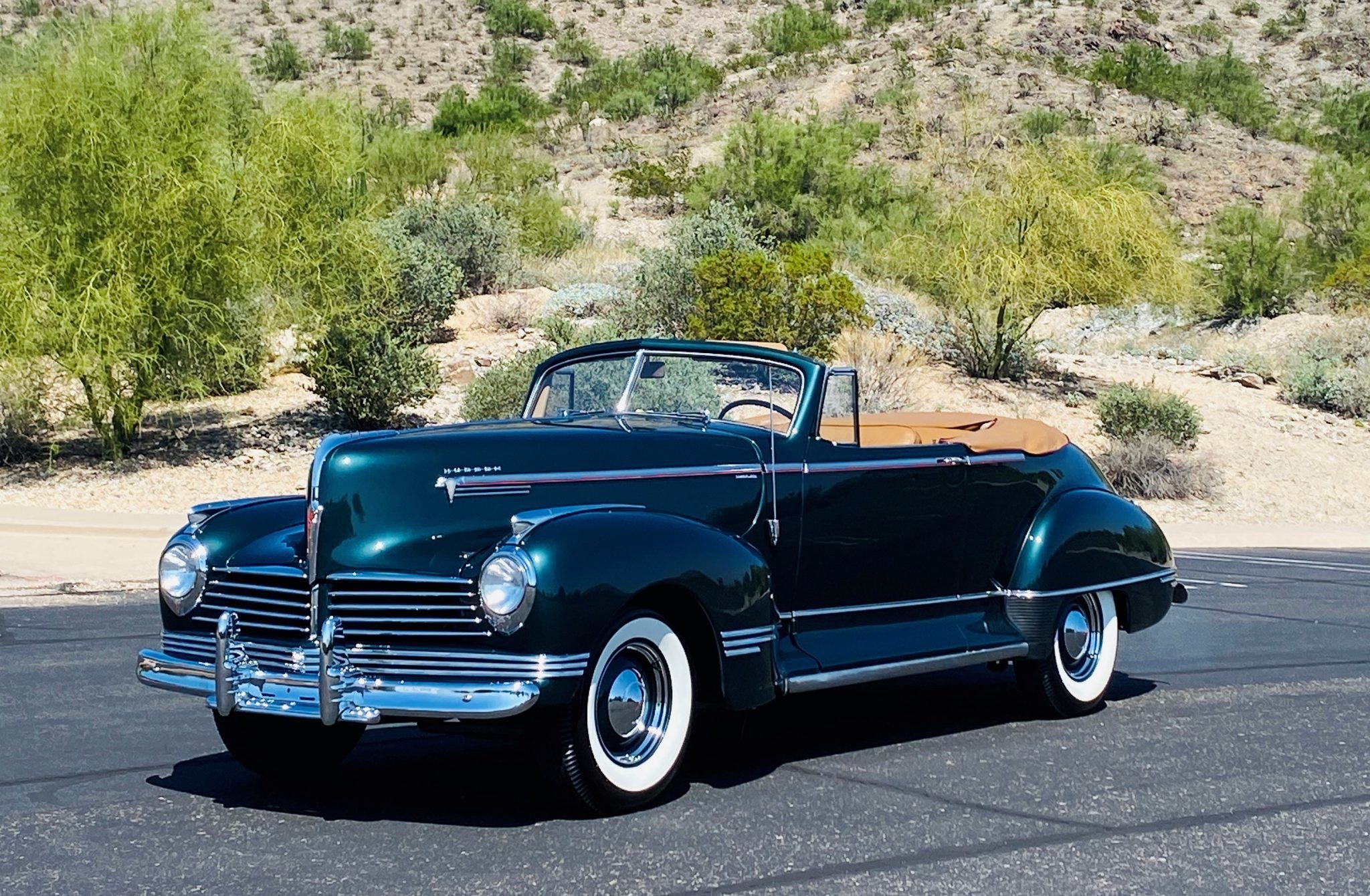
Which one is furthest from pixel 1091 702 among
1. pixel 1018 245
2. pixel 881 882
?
pixel 1018 245

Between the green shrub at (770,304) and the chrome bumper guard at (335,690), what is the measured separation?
19510 mm

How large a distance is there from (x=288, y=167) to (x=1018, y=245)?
40.7 feet

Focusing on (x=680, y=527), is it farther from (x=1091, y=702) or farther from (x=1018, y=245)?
(x=1018, y=245)

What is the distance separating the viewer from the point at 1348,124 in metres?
61.2

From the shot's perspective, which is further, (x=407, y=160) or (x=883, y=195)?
(x=883, y=195)

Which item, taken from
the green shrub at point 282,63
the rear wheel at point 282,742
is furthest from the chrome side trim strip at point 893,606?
the green shrub at point 282,63

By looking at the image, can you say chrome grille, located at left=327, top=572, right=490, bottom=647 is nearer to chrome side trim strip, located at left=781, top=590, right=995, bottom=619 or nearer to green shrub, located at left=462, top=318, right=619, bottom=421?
chrome side trim strip, located at left=781, top=590, right=995, bottom=619

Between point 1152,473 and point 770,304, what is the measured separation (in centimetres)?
651

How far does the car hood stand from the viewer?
620cm

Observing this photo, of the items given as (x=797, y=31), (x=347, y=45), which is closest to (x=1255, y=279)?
(x=797, y=31)

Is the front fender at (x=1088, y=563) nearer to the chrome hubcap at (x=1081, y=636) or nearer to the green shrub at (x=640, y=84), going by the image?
the chrome hubcap at (x=1081, y=636)

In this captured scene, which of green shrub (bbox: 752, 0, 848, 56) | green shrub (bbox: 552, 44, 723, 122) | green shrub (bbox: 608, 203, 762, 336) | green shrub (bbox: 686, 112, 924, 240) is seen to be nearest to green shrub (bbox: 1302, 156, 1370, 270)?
green shrub (bbox: 686, 112, 924, 240)

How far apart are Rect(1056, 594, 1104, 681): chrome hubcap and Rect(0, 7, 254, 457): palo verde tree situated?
13657 mm

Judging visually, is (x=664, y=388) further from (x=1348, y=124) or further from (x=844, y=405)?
(x=1348, y=124)
